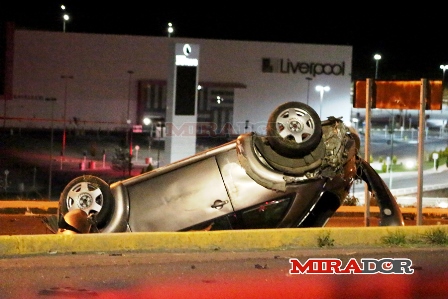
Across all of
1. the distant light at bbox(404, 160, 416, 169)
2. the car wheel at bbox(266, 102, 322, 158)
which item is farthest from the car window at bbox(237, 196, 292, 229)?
the distant light at bbox(404, 160, 416, 169)

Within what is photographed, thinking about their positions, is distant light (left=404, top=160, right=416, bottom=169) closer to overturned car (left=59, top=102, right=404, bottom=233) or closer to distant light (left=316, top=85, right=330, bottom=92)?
distant light (left=316, top=85, right=330, bottom=92)

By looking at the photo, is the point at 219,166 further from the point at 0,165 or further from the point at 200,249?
the point at 0,165

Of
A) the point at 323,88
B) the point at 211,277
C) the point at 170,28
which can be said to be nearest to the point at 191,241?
the point at 211,277

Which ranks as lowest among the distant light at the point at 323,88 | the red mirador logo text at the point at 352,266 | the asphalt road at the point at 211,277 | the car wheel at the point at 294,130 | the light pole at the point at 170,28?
the asphalt road at the point at 211,277

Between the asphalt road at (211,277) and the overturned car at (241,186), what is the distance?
0.52 metres

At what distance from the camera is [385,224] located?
876 centimetres

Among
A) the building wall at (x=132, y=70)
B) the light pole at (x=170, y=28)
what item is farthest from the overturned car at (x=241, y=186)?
the light pole at (x=170, y=28)

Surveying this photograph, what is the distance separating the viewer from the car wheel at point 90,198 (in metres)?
7.80

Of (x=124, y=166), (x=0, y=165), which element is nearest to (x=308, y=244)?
(x=124, y=166)

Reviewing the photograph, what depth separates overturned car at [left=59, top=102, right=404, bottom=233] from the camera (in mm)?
7648

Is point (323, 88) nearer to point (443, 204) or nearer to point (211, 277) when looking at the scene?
point (443, 204)

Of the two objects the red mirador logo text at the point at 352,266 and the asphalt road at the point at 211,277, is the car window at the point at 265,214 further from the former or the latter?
the red mirador logo text at the point at 352,266

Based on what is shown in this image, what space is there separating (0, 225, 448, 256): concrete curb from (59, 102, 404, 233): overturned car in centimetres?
33

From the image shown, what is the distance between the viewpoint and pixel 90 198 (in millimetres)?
7859
